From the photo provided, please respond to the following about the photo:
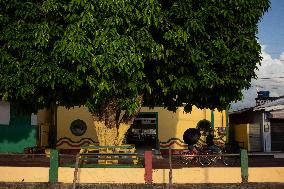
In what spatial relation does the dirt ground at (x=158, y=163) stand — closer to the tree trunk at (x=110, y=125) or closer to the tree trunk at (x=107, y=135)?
the tree trunk at (x=107, y=135)

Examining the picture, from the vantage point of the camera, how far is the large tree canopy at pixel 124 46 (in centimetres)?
1329

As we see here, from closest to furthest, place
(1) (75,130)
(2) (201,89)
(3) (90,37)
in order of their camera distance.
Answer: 1. (3) (90,37)
2. (2) (201,89)
3. (1) (75,130)

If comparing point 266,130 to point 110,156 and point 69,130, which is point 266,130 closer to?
point 69,130

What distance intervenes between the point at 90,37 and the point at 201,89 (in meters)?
5.01

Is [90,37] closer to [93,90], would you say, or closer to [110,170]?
[93,90]

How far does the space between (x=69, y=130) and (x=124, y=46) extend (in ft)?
49.2

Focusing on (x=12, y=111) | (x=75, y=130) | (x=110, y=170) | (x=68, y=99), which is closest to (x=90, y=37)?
(x=68, y=99)

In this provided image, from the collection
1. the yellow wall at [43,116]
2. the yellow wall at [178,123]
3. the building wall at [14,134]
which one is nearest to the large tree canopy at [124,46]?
the building wall at [14,134]

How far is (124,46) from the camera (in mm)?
13227

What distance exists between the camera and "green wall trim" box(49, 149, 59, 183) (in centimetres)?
1480

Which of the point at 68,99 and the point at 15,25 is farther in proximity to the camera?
the point at 68,99

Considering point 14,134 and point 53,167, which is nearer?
point 53,167

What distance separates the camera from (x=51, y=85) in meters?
14.2

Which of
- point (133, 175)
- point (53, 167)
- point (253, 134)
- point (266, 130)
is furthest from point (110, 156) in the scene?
point (253, 134)
